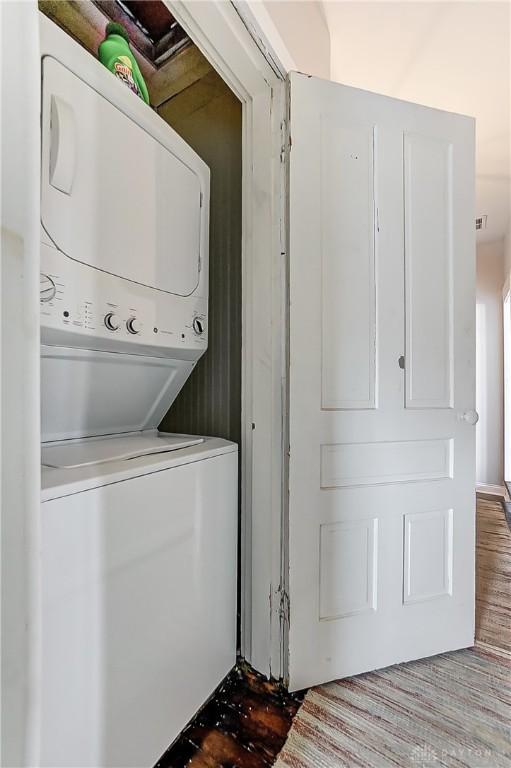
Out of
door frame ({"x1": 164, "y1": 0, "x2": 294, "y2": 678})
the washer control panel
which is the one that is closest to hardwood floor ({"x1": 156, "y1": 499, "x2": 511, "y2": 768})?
door frame ({"x1": 164, "y1": 0, "x2": 294, "y2": 678})

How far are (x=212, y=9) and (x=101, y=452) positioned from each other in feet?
4.06

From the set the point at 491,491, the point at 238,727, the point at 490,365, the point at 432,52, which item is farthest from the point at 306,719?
the point at 490,365

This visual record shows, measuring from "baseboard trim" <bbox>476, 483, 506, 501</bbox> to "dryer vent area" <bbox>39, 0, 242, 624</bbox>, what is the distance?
344cm

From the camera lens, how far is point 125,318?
1.12 metres

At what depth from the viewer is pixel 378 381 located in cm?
144

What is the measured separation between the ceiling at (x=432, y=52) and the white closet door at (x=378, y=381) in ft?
1.92

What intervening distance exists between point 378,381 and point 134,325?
0.86 metres

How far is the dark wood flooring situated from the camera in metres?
1.08

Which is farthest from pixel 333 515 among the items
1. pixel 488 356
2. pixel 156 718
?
pixel 488 356

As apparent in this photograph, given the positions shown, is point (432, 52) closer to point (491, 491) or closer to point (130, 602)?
point (130, 602)

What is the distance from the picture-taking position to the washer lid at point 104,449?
0.95m

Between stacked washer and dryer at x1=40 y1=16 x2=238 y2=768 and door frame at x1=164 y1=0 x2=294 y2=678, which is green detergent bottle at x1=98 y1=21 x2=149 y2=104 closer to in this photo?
stacked washer and dryer at x1=40 y1=16 x2=238 y2=768

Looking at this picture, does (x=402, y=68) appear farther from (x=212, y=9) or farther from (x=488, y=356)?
(x=488, y=356)

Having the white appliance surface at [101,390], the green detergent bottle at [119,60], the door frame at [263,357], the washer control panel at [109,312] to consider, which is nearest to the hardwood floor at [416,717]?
the door frame at [263,357]
